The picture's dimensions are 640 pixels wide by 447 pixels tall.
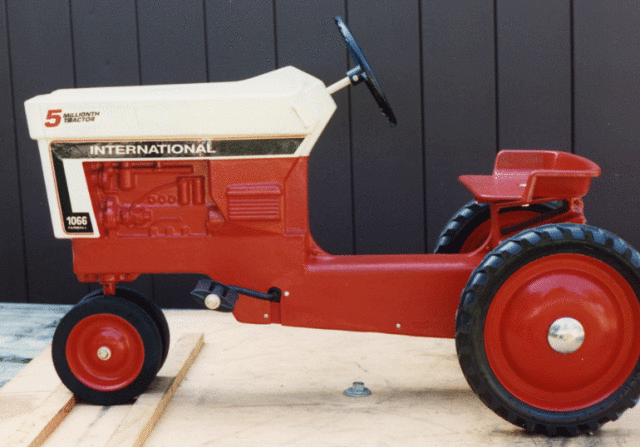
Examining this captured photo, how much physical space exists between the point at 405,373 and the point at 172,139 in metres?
0.98

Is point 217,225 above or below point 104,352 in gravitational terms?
above

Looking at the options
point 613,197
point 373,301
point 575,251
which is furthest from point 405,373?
point 613,197

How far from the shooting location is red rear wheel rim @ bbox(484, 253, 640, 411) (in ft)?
5.98

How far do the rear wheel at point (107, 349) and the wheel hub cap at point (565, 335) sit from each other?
1.01 metres

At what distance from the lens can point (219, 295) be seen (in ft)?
6.33

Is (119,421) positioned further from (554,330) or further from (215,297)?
(554,330)

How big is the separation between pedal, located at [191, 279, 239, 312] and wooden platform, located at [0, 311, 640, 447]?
0.30 m

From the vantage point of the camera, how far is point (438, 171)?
3008 millimetres

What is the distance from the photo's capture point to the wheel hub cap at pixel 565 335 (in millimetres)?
1810

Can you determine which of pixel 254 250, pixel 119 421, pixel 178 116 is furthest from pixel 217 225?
pixel 119 421

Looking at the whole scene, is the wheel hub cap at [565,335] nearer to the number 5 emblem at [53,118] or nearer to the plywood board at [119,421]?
the plywood board at [119,421]

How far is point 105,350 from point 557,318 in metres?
1.15

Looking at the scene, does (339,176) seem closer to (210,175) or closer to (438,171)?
(438,171)

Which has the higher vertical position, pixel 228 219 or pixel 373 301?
pixel 228 219
